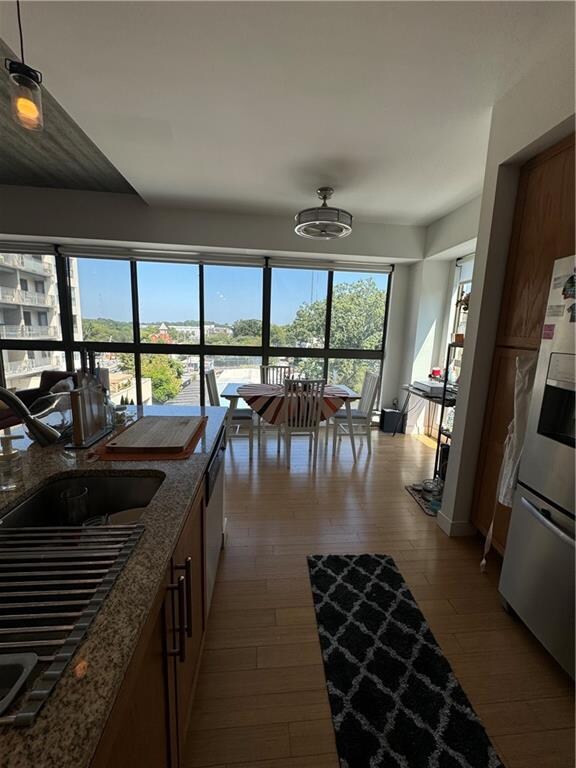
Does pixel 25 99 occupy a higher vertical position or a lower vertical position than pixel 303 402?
higher

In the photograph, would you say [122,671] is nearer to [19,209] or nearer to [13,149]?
[13,149]

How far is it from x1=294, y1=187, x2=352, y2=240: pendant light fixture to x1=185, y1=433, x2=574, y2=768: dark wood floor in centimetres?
221

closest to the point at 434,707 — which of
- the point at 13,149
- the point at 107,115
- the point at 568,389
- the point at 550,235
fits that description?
the point at 568,389

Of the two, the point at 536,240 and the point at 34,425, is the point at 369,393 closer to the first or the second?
the point at 536,240

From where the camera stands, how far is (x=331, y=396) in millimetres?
3395

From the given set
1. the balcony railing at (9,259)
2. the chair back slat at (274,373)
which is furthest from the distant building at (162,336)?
the balcony railing at (9,259)

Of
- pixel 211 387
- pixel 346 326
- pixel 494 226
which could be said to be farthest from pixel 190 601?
pixel 346 326

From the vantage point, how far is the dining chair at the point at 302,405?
3205 mm

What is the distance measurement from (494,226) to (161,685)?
252 cm

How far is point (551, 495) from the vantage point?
4.66 feet

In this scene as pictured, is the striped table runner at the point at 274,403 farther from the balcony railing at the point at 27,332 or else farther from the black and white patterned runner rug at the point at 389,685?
the balcony railing at the point at 27,332

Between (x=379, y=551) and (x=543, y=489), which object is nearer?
(x=543, y=489)

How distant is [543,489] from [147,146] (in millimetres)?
3235

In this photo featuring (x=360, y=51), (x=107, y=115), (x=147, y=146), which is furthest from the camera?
(x=147, y=146)
